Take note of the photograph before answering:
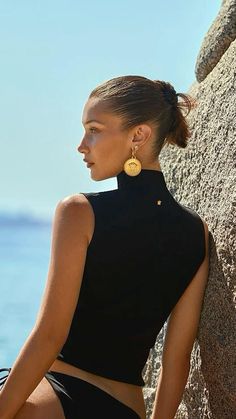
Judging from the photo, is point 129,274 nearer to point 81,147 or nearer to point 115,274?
point 115,274

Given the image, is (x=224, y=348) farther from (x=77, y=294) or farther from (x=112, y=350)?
(x=77, y=294)

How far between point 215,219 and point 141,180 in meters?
0.27

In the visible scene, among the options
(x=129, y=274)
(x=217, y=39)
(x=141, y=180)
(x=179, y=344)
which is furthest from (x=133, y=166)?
(x=217, y=39)

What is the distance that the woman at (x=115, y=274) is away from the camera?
7.68 feet

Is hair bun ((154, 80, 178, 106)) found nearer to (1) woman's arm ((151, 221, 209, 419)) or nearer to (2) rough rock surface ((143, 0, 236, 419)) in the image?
(2) rough rock surface ((143, 0, 236, 419))

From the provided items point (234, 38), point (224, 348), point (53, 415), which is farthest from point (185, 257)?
point (234, 38)

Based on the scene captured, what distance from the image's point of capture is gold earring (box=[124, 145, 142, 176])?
2.51 metres

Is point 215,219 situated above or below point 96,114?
below

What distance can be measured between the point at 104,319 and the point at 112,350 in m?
0.10

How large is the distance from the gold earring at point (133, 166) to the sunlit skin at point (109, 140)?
18 millimetres

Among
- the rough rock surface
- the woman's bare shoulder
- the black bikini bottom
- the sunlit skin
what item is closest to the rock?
the rough rock surface

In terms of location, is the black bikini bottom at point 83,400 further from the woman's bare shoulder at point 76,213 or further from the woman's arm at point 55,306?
the woman's bare shoulder at point 76,213

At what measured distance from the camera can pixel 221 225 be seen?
257 cm

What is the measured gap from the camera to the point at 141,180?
251 cm
